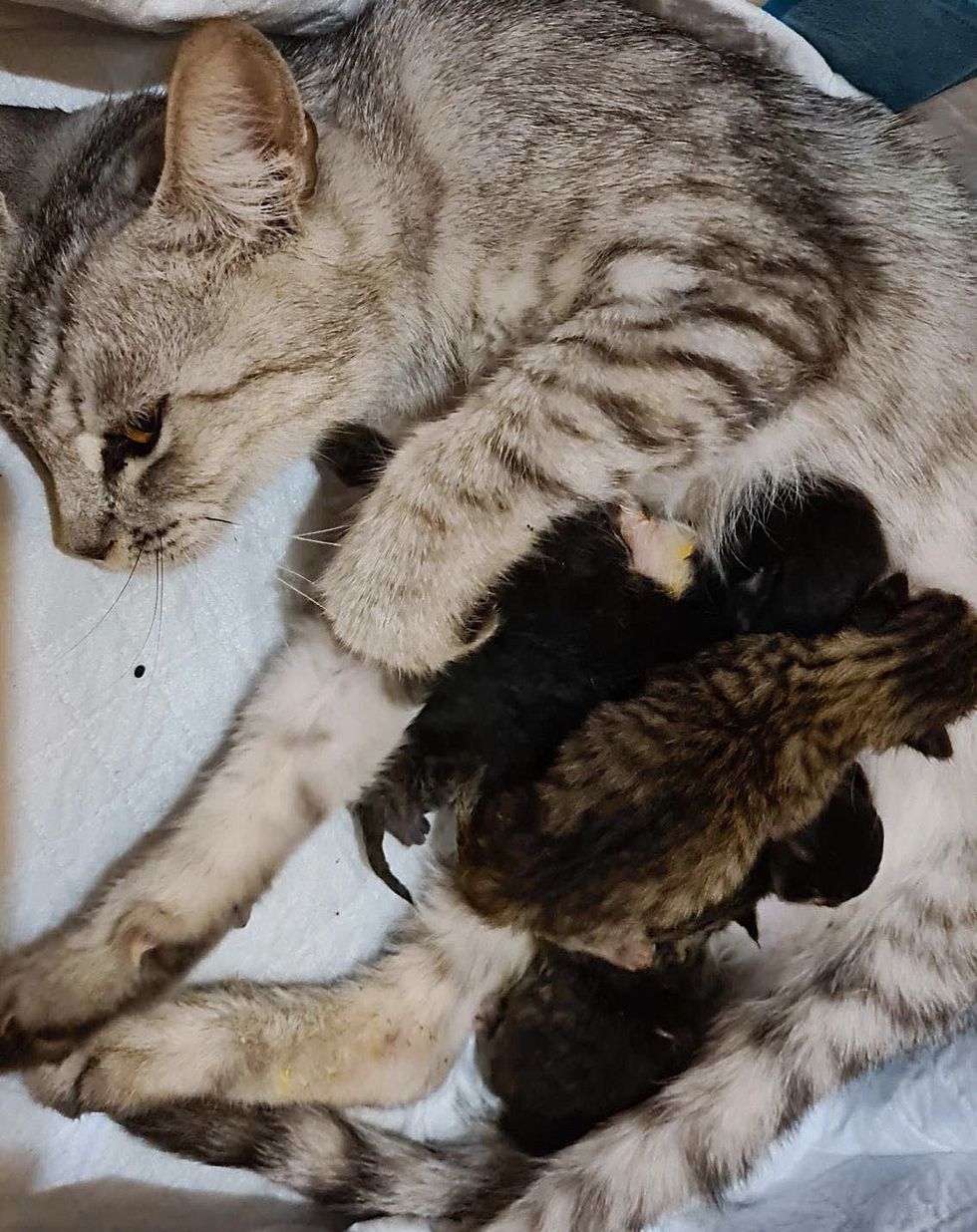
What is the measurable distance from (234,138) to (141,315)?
203 mm

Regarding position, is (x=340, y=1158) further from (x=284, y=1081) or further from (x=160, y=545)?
(x=160, y=545)

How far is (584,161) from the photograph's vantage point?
1125 mm

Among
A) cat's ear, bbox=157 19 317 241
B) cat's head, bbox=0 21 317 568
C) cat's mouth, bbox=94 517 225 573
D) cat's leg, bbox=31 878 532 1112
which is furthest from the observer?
cat's leg, bbox=31 878 532 1112

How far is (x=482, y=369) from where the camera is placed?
4.07 ft

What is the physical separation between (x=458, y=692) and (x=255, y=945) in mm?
495

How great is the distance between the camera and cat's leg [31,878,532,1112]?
1244 millimetres

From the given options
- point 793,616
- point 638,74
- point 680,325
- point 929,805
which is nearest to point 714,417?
point 680,325

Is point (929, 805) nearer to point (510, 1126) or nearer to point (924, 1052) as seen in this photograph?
point (924, 1052)

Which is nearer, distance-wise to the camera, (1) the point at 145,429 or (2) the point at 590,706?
(1) the point at 145,429

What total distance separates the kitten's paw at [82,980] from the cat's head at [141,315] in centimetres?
42

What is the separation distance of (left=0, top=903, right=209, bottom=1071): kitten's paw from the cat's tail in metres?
0.16

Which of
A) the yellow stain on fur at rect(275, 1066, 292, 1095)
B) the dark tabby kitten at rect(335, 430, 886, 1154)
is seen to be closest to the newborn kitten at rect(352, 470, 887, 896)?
the dark tabby kitten at rect(335, 430, 886, 1154)

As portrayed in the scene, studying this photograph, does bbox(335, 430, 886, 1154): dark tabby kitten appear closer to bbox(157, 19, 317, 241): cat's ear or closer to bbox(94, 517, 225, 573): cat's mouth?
bbox(94, 517, 225, 573): cat's mouth

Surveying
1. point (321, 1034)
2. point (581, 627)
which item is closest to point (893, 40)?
point (581, 627)
